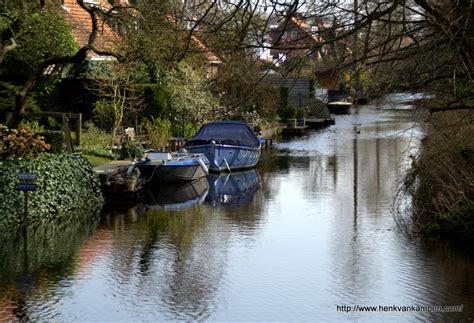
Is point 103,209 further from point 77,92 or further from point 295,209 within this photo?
point 77,92

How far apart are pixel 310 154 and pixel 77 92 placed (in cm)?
979

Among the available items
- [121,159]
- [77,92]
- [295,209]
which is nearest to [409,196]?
[295,209]

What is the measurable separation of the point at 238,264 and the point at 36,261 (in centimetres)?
339

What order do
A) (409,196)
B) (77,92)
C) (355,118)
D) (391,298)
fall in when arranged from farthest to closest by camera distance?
(355,118) → (77,92) → (409,196) → (391,298)

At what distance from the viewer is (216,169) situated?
2769cm

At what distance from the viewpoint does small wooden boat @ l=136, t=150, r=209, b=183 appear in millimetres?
23312

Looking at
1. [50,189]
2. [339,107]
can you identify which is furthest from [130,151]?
[339,107]

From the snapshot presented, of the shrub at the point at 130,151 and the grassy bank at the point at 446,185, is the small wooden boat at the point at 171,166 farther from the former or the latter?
the grassy bank at the point at 446,185

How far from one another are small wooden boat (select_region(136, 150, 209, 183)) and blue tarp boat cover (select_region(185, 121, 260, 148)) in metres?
3.82

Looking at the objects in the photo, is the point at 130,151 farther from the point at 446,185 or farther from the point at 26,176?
the point at 446,185

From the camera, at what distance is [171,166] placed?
23.6 metres

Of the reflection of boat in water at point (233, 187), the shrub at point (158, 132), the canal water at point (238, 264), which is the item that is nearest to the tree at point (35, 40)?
the canal water at point (238, 264)

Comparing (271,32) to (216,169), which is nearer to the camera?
(271,32)

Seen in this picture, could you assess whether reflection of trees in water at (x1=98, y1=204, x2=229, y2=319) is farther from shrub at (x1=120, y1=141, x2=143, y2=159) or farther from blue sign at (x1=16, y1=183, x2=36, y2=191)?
shrub at (x1=120, y1=141, x2=143, y2=159)
